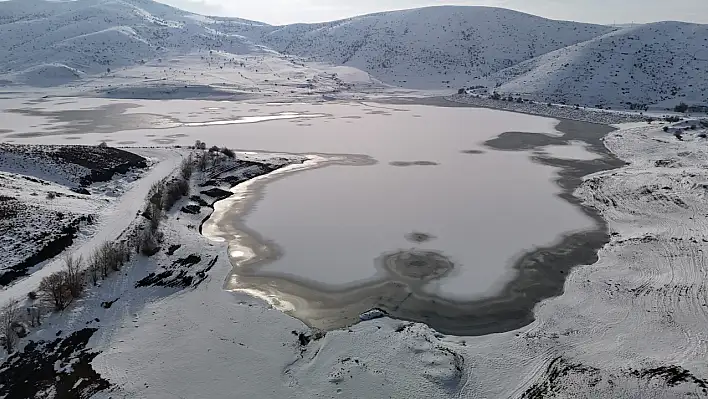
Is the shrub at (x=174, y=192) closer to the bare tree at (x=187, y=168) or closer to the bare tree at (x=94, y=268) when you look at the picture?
the bare tree at (x=187, y=168)

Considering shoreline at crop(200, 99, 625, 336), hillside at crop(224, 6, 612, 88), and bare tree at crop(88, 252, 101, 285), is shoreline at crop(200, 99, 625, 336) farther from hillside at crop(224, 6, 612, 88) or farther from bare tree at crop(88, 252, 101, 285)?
hillside at crop(224, 6, 612, 88)

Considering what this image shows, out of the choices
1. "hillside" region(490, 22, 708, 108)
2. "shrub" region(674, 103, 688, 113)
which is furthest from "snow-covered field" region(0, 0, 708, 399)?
"hillside" region(490, 22, 708, 108)

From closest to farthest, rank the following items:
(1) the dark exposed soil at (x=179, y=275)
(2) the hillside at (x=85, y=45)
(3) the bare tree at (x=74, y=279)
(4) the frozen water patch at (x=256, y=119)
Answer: (3) the bare tree at (x=74, y=279) < (1) the dark exposed soil at (x=179, y=275) < (4) the frozen water patch at (x=256, y=119) < (2) the hillside at (x=85, y=45)

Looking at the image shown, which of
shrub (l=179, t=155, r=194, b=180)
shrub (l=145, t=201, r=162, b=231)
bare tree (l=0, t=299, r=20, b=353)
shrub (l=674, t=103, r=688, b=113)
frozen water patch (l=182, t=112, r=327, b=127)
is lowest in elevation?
bare tree (l=0, t=299, r=20, b=353)

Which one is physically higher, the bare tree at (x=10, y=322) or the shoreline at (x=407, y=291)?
the shoreline at (x=407, y=291)

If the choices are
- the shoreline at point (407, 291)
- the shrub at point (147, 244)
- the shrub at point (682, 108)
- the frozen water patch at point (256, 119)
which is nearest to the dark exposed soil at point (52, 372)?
the shoreline at point (407, 291)

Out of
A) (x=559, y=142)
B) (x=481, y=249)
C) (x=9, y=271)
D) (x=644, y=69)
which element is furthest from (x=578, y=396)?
(x=644, y=69)
